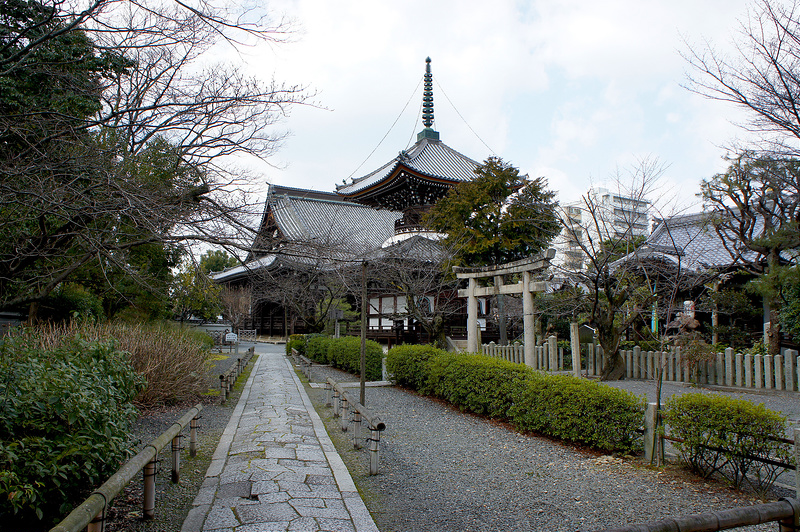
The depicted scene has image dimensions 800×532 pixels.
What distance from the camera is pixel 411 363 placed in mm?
10898

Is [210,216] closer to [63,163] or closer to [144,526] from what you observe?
[63,163]

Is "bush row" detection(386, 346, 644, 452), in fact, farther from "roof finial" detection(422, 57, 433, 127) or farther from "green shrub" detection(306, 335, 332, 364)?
"roof finial" detection(422, 57, 433, 127)

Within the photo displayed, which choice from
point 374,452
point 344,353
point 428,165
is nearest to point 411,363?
point 344,353

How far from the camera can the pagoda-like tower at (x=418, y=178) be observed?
22.6 meters

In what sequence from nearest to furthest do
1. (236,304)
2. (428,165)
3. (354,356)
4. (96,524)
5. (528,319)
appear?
1. (96,524)
2. (528,319)
3. (354,356)
4. (428,165)
5. (236,304)

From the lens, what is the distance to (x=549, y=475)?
16.2ft

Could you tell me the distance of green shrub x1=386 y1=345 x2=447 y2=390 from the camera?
33.9 ft

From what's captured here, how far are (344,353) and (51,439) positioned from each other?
11.4 meters

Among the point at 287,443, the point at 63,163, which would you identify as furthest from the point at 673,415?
the point at 63,163

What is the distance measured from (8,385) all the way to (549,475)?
14.7 ft

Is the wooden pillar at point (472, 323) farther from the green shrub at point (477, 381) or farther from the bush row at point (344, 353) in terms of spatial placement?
the green shrub at point (477, 381)

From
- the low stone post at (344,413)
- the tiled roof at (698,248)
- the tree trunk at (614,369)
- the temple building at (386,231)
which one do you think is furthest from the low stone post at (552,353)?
the low stone post at (344,413)

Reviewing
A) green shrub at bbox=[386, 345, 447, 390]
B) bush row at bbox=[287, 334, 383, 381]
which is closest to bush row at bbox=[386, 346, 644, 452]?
green shrub at bbox=[386, 345, 447, 390]

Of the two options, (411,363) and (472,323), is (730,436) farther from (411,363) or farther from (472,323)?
(472,323)
